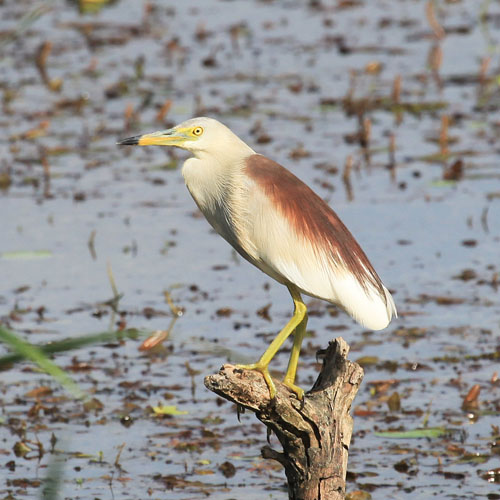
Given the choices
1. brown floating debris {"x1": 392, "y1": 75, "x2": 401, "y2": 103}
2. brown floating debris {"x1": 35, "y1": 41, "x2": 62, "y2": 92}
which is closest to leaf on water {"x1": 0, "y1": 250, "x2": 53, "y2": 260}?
brown floating debris {"x1": 392, "y1": 75, "x2": 401, "y2": 103}

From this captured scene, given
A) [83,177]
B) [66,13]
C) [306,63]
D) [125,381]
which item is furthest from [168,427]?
[66,13]

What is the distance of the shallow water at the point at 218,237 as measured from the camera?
7.12 metres

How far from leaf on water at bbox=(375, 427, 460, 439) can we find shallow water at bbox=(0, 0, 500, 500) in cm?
5

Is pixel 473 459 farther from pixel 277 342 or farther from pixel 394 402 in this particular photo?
pixel 277 342

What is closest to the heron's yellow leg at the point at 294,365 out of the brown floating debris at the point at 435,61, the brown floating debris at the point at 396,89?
the brown floating debris at the point at 396,89

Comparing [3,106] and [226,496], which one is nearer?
[226,496]

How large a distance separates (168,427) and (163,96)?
331 inches

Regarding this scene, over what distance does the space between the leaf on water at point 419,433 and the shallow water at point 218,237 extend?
0.05 meters

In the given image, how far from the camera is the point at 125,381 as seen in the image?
8.00 m

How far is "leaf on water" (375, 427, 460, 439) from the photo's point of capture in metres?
7.20

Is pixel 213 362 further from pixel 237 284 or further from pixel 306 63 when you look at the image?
pixel 306 63

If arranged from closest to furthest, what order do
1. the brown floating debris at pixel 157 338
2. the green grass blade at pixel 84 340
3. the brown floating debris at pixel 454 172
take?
the green grass blade at pixel 84 340 → the brown floating debris at pixel 157 338 → the brown floating debris at pixel 454 172

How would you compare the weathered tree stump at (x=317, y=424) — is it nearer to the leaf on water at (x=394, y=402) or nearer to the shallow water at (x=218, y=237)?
the shallow water at (x=218, y=237)

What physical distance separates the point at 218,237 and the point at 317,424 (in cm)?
616
